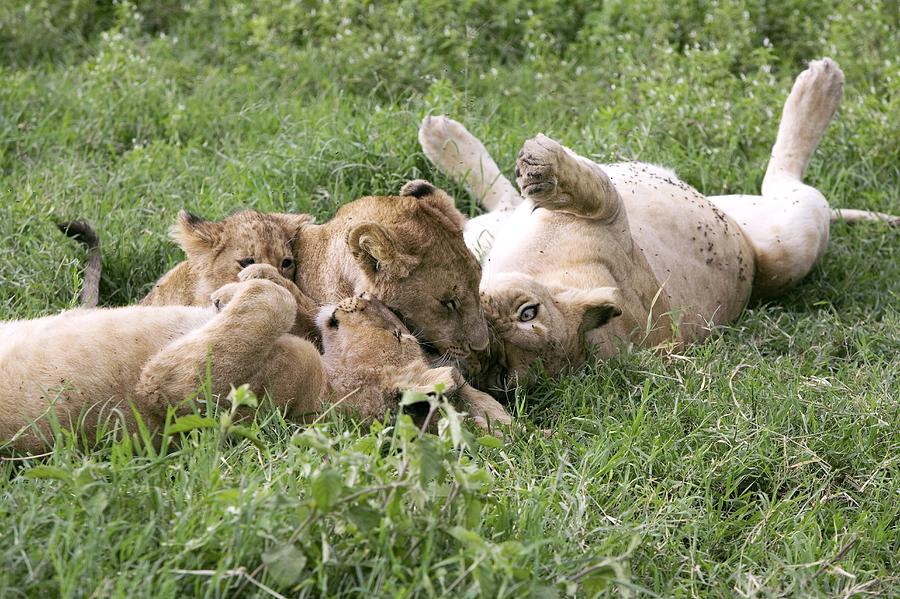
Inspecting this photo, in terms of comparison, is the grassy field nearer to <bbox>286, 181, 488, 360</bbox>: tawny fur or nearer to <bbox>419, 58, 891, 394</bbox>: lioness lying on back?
<bbox>419, 58, 891, 394</bbox>: lioness lying on back

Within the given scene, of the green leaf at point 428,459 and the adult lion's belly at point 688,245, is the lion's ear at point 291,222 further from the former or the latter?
the green leaf at point 428,459

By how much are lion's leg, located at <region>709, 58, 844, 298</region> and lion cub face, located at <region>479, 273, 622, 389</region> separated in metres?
1.83

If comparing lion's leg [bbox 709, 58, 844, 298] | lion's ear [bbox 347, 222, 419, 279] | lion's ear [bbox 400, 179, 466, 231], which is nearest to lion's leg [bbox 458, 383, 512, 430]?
lion's ear [bbox 347, 222, 419, 279]

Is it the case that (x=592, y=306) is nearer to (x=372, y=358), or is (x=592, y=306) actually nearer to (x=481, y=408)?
(x=481, y=408)

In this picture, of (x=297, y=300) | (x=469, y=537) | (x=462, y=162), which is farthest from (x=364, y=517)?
(x=462, y=162)

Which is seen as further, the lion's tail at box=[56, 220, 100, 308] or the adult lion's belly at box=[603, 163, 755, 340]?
the adult lion's belly at box=[603, 163, 755, 340]

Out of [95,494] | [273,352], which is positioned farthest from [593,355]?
[95,494]

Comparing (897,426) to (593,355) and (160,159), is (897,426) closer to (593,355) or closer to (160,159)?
(593,355)

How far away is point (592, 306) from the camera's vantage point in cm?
518

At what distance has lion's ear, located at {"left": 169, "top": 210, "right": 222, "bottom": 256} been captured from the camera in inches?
213

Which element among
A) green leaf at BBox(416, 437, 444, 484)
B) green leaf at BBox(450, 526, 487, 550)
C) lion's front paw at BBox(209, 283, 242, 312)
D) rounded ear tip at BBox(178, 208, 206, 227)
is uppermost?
green leaf at BBox(416, 437, 444, 484)

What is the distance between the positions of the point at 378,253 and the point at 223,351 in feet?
2.90

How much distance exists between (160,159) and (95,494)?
420 centimetres

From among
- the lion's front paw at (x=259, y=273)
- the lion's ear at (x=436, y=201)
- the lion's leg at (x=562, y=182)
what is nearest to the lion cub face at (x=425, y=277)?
the lion's ear at (x=436, y=201)
